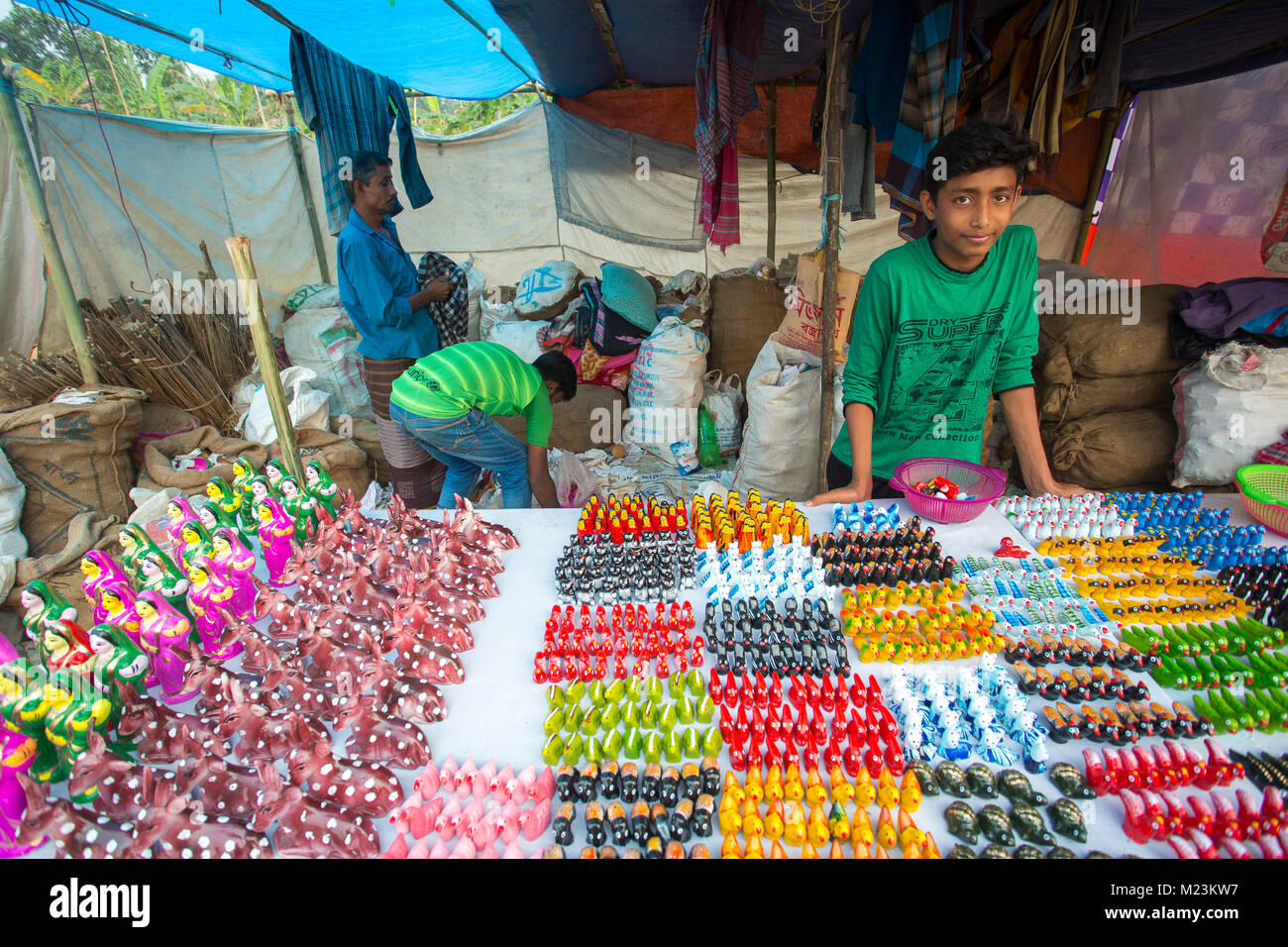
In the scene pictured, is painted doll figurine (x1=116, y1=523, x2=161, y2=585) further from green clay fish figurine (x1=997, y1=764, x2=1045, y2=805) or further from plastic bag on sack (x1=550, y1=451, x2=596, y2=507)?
plastic bag on sack (x1=550, y1=451, x2=596, y2=507)

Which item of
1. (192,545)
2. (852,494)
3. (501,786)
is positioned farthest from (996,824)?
(192,545)

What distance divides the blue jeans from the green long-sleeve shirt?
67.5 inches

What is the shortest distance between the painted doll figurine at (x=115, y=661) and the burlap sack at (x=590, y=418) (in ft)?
11.9

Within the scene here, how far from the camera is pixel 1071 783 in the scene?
4.37 ft

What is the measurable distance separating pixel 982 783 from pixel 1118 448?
11.3 feet

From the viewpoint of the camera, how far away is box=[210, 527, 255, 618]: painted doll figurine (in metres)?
1.91

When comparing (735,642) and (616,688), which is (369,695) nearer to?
(616,688)

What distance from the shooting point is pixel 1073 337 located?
3.96 m

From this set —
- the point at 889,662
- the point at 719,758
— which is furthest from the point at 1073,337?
the point at 719,758

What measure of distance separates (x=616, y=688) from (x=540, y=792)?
0.34 meters

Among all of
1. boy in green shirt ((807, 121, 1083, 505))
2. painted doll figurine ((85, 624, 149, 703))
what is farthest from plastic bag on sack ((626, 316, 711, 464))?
painted doll figurine ((85, 624, 149, 703))

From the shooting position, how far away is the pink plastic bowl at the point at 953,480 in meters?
2.26

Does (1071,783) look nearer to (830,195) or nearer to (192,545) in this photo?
(192,545)
